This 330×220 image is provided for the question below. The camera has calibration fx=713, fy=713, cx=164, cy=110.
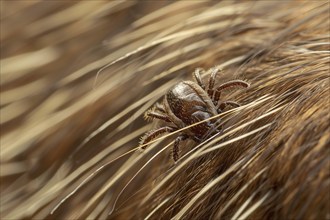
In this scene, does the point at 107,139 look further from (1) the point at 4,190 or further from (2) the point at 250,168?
(2) the point at 250,168

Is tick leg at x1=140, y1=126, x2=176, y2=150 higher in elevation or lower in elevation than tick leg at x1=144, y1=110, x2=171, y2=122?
lower

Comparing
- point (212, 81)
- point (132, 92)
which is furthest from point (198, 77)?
point (132, 92)

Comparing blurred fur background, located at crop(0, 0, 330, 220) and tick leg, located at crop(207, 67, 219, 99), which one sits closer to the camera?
blurred fur background, located at crop(0, 0, 330, 220)

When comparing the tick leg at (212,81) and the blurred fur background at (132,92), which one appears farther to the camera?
the tick leg at (212,81)

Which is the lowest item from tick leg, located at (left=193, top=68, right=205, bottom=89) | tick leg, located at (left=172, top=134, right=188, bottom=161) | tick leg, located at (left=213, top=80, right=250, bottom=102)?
tick leg, located at (left=172, top=134, right=188, bottom=161)

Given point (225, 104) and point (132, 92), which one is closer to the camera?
point (225, 104)

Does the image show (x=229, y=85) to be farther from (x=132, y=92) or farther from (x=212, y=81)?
(x=132, y=92)
